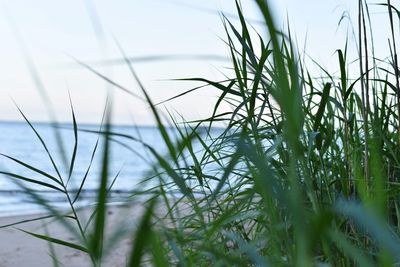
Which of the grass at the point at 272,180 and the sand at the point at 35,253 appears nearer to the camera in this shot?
the grass at the point at 272,180

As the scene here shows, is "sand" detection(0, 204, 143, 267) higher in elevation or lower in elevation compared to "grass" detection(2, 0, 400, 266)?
higher

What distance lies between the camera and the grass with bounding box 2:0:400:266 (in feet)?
1.37

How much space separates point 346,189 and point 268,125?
221mm

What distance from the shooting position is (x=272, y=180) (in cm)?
43

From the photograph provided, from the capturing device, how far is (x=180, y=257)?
575 mm

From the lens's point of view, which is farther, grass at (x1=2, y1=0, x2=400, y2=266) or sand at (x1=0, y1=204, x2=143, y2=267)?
sand at (x1=0, y1=204, x2=143, y2=267)

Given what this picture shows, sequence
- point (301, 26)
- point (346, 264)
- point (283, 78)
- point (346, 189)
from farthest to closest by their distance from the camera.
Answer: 1. point (301, 26)
2. point (346, 189)
3. point (346, 264)
4. point (283, 78)

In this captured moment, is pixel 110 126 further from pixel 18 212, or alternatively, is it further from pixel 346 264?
pixel 18 212

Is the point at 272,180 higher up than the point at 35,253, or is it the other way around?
the point at 35,253

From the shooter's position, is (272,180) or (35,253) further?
(35,253)

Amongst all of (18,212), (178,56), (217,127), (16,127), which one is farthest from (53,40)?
(16,127)

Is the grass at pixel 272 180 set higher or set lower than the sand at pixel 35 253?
lower

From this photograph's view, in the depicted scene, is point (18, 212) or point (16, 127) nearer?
point (18, 212)

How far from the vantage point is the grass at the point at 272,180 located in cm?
42
